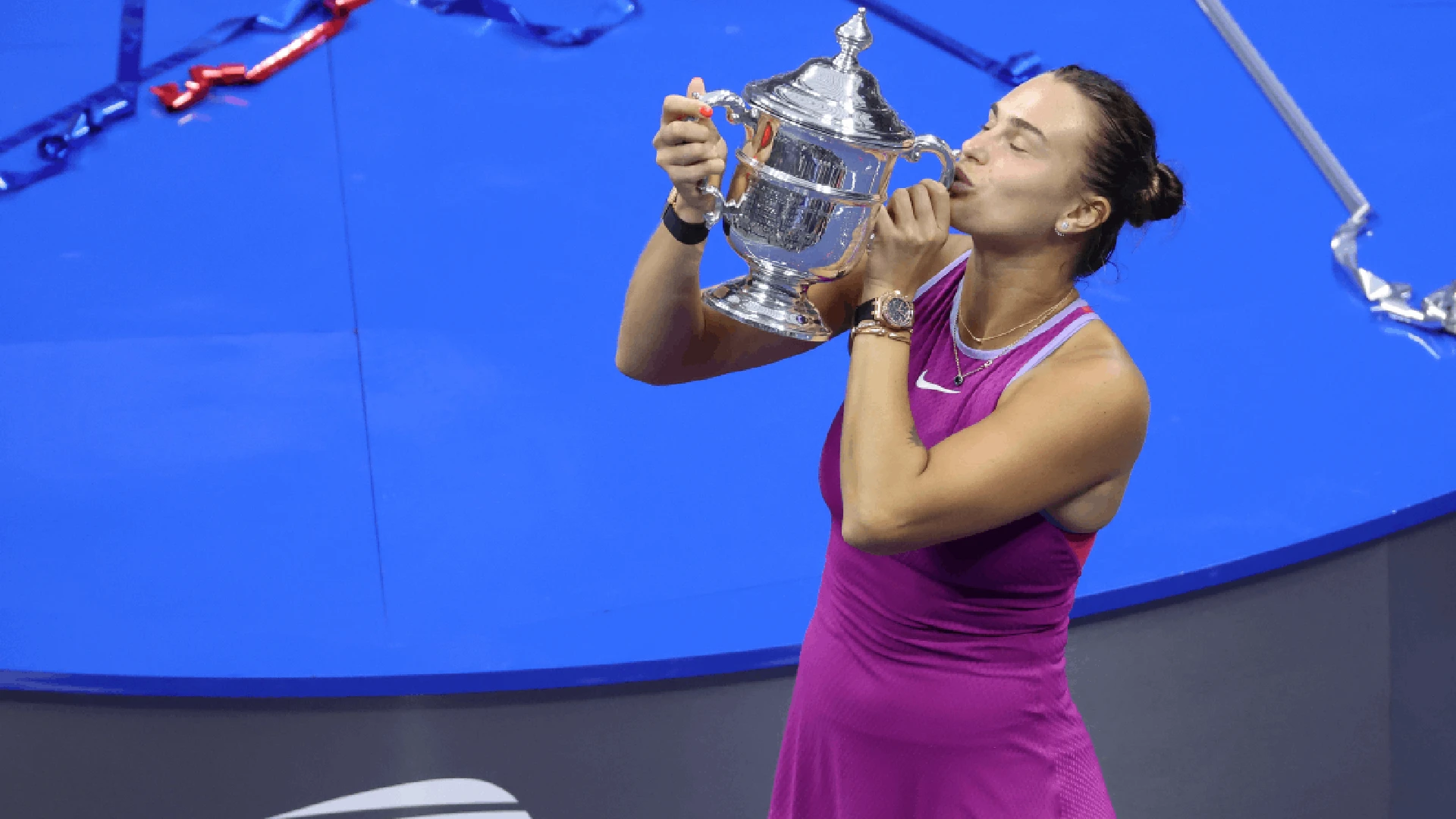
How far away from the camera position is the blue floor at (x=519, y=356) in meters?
2.09

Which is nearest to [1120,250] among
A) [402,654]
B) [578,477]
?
[578,477]

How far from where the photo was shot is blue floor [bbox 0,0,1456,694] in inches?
82.4

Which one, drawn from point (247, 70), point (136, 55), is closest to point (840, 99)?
point (247, 70)

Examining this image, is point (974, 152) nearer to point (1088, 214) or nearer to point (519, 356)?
point (1088, 214)

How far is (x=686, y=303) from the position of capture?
1.42 meters

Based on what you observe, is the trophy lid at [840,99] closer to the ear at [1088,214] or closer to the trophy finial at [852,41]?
the trophy finial at [852,41]

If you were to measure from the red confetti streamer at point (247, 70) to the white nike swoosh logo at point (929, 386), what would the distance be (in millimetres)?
2848

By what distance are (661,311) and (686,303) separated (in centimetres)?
3

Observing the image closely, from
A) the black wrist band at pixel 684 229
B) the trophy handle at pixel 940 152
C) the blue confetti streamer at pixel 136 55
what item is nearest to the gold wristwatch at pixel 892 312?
the trophy handle at pixel 940 152

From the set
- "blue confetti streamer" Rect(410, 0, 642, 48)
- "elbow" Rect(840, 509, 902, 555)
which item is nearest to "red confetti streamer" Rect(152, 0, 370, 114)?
"blue confetti streamer" Rect(410, 0, 642, 48)

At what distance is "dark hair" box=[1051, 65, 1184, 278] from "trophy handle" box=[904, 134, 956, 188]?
13cm

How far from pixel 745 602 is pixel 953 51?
2.37 meters

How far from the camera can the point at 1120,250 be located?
334cm

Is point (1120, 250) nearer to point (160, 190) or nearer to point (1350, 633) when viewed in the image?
point (1350, 633)
